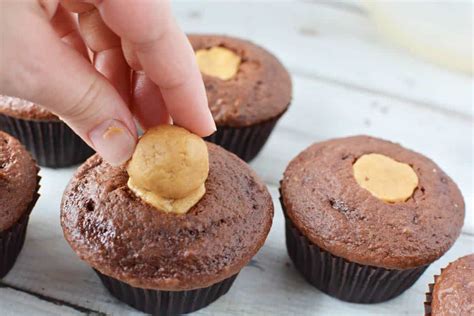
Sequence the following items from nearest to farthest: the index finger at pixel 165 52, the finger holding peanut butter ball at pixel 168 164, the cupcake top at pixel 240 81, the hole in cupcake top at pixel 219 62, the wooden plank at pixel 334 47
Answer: the index finger at pixel 165 52 → the finger holding peanut butter ball at pixel 168 164 → the cupcake top at pixel 240 81 → the hole in cupcake top at pixel 219 62 → the wooden plank at pixel 334 47

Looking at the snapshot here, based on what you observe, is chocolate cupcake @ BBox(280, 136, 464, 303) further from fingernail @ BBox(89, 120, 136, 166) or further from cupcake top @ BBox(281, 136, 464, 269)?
fingernail @ BBox(89, 120, 136, 166)

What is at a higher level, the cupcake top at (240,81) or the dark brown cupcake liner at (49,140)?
the cupcake top at (240,81)

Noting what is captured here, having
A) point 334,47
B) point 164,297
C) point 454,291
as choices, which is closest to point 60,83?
point 164,297

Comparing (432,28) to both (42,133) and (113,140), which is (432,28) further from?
(113,140)

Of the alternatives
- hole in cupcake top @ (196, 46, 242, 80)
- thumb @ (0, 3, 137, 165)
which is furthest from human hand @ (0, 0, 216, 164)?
hole in cupcake top @ (196, 46, 242, 80)

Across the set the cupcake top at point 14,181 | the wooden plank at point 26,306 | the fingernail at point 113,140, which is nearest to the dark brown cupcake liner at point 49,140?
the cupcake top at point 14,181

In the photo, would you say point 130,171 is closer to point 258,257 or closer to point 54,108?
point 54,108

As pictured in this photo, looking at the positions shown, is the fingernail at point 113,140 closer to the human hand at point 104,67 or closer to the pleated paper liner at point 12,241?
the human hand at point 104,67
